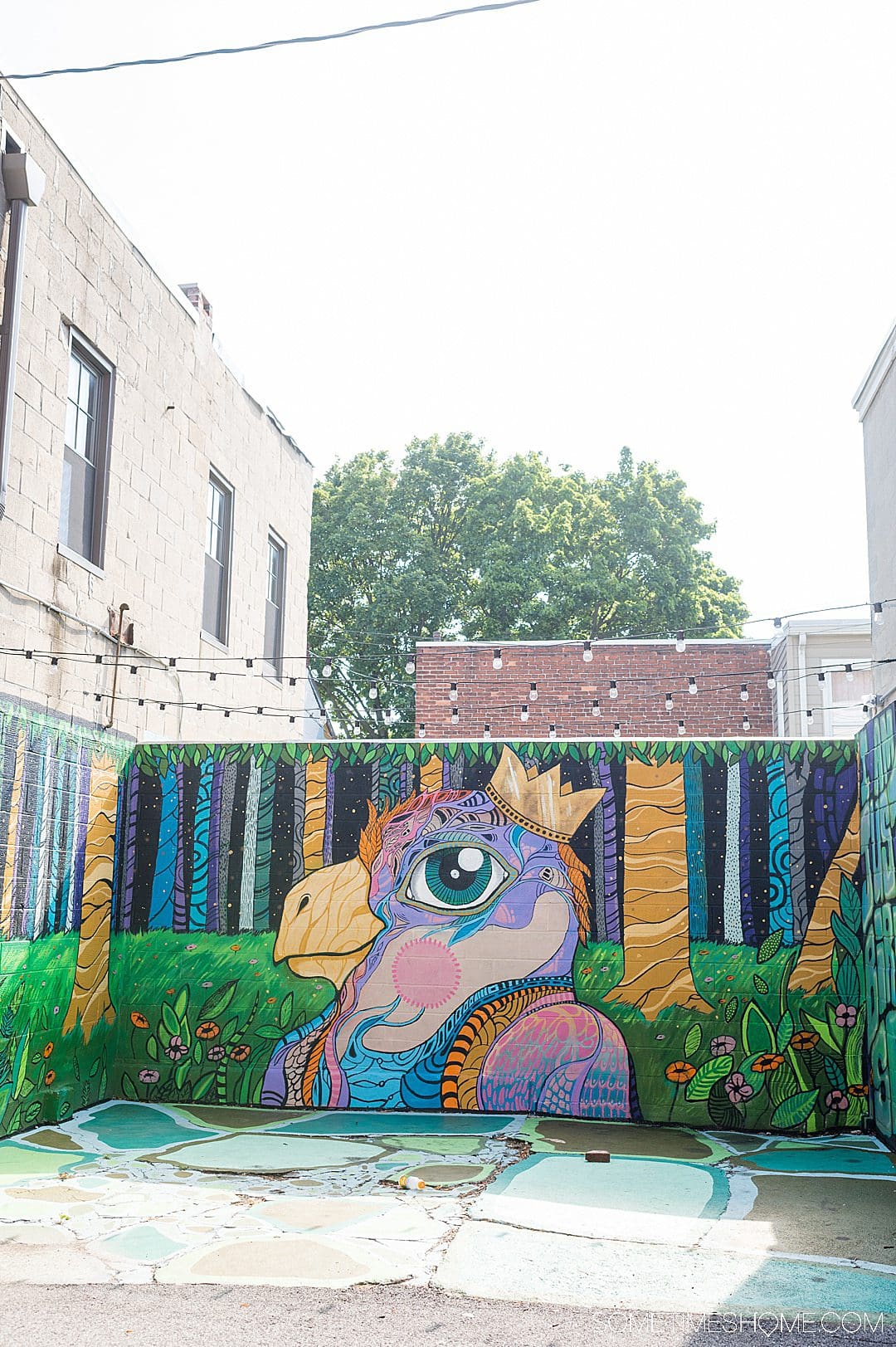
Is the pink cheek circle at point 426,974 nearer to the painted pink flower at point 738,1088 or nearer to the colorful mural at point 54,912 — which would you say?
the painted pink flower at point 738,1088

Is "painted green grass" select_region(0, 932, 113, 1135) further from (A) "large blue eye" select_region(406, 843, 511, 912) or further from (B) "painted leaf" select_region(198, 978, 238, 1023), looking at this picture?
(A) "large blue eye" select_region(406, 843, 511, 912)

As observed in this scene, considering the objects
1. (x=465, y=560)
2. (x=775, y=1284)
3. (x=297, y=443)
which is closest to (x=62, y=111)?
(x=297, y=443)

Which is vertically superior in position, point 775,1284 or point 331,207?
point 331,207

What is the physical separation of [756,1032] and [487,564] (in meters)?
18.7

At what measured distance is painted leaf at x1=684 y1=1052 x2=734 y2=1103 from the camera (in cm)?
710

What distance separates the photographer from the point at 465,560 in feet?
84.9

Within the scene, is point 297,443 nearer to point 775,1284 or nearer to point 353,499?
point 775,1284

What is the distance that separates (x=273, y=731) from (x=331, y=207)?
271 inches

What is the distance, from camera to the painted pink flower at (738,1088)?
23.1 feet

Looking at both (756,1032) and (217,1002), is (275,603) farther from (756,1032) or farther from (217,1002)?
(756,1032)

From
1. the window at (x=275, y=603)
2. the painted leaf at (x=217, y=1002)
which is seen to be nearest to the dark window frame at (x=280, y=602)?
the window at (x=275, y=603)

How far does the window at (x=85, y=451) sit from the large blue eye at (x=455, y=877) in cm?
344

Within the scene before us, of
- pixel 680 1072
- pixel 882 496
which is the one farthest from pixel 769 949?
pixel 882 496

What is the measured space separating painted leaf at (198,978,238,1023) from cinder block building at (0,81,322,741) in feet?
7.37
